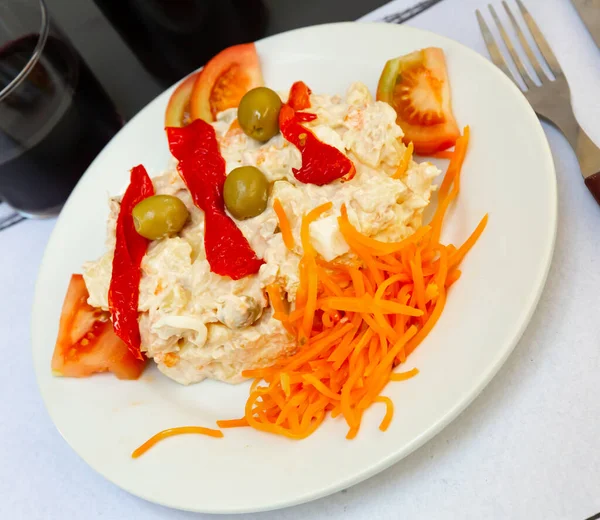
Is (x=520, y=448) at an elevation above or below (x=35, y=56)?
below

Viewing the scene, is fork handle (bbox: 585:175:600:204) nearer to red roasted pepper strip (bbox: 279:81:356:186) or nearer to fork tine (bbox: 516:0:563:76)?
fork tine (bbox: 516:0:563:76)

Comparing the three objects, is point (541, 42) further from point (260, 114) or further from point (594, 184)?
point (260, 114)

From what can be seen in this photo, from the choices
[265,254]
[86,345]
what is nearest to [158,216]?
[265,254]

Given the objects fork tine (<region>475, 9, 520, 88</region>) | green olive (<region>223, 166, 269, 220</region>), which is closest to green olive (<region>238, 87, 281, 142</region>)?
green olive (<region>223, 166, 269, 220</region>)

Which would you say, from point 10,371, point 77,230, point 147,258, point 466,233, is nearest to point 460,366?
point 466,233

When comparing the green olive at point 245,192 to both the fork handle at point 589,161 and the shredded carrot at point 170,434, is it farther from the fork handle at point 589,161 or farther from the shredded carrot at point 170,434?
the fork handle at point 589,161
